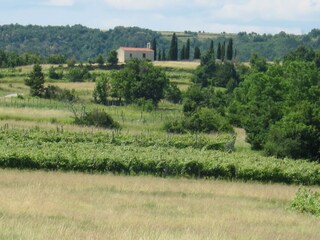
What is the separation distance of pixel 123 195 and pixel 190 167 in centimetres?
990

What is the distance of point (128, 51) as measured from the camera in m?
162

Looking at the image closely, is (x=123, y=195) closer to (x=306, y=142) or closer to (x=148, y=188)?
(x=148, y=188)

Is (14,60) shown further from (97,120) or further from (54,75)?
(97,120)

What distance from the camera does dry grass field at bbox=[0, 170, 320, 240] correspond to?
44.1ft

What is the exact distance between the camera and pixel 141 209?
2178cm

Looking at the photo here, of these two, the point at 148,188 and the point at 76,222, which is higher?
the point at 76,222


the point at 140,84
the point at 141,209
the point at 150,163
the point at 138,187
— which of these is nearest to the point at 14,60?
the point at 140,84

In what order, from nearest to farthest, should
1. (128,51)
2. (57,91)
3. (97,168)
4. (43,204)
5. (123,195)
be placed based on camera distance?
1. (43,204)
2. (123,195)
3. (97,168)
4. (57,91)
5. (128,51)

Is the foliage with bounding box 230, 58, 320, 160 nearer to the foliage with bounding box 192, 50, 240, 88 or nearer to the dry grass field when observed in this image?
the dry grass field

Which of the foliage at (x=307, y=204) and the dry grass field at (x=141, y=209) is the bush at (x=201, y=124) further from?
the foliage at (x=307, y=204)

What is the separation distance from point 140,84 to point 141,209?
66056 mm

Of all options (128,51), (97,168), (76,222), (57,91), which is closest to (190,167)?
(97,168)

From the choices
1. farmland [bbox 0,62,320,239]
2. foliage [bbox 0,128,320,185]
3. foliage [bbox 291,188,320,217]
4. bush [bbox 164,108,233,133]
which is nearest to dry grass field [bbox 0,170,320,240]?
farmland [bbox 0,62,320,239]

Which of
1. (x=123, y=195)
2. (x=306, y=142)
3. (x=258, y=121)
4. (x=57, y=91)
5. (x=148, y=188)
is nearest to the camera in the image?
(x=123, y=195)
